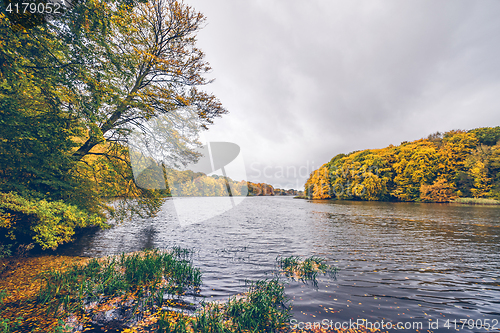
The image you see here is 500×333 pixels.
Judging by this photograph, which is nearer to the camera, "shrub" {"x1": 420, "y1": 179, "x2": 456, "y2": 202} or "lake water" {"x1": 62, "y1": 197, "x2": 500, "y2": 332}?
"lake water" {"x1": 62, "y1": 197, "x2": 500, "y2": 332}

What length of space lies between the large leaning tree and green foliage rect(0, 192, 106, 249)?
71mm

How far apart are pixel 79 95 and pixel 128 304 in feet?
29.9

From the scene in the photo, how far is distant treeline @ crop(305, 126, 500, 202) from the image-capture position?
59.0 metres

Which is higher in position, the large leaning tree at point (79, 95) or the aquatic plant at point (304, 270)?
the large leaning tree at point (79, 95)

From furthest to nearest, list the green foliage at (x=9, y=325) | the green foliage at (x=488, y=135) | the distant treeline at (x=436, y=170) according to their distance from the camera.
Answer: the green foliage at (x=488, y=135) < the distant treeline at (x=436, y=170) < the green foliage at (x=9, y=325)

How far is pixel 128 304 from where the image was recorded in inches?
264

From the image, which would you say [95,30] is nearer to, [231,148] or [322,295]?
[322,295]

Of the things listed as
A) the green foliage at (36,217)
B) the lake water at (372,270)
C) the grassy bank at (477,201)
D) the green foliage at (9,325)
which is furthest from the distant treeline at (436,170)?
the green foliage at (9,325)

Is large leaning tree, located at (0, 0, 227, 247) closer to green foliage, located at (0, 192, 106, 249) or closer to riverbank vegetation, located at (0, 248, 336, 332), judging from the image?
green foliage, located at (0, 192, 106, 249)

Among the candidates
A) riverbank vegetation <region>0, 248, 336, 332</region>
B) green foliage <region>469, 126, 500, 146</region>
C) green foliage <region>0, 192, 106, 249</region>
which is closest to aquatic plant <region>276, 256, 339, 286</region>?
riverbank vegetation <region>0, 248, 336, 332</region>

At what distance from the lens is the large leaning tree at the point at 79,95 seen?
743cm

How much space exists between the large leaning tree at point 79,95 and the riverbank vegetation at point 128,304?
261 centimetres

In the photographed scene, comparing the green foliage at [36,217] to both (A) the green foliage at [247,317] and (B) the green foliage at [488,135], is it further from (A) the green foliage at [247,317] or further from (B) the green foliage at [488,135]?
(B) the green foliage at [488,135]

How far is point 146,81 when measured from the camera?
543 inches
